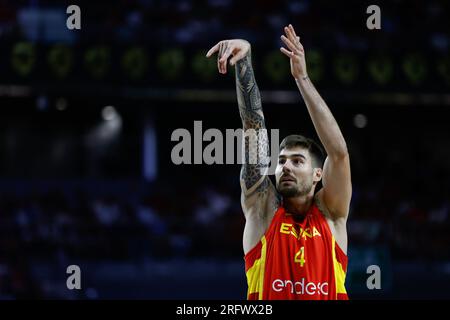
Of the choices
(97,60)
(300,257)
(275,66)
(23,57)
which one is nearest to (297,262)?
(300,257)

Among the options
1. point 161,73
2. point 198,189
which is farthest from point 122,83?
point 198,189

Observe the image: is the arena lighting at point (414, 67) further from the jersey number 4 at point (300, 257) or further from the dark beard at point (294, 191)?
Answer: the jersey number 4 at point (300, 257)

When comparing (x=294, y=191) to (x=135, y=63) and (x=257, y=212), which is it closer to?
(x=257, y=212)

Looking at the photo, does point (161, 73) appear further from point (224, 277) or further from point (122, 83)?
point (224, 277)

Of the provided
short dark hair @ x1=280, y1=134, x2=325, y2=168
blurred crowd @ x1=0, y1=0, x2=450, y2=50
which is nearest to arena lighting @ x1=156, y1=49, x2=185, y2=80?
blurred crowd @ x1=0, y1=0, x2=450, y2=50

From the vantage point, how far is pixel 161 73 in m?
17.6

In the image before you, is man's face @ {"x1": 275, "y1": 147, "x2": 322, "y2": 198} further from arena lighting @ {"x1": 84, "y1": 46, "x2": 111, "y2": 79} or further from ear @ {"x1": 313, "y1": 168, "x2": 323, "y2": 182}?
arena lighting @ {"x1": 84, "y1": 46, "x2": 111, "y2": 79}

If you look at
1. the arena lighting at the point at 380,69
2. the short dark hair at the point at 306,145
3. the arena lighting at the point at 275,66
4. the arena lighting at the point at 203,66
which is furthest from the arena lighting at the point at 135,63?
the short dark hair at the point at 306,145

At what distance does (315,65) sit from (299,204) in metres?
12.3

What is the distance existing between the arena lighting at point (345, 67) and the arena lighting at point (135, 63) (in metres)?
3.98

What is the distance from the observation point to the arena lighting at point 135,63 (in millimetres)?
17359

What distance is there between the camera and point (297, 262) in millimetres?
5336
